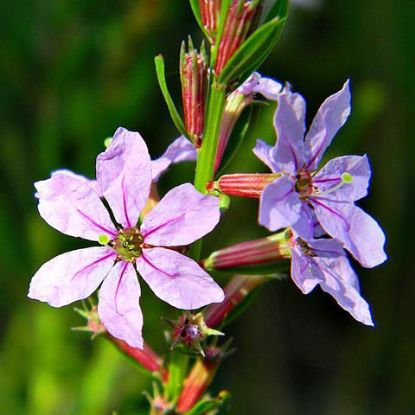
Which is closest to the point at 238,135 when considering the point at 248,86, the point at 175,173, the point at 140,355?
the point at 248,86

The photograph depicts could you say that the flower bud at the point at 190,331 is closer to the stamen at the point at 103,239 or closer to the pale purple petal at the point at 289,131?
the stamen at the point at 103,239

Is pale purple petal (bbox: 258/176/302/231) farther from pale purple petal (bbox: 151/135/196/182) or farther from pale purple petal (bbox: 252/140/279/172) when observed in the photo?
pale purple petal (bbox: 151/135/196/182)

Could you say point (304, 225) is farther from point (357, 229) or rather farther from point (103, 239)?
point (103, 239)

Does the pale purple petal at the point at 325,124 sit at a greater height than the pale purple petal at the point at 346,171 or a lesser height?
greater

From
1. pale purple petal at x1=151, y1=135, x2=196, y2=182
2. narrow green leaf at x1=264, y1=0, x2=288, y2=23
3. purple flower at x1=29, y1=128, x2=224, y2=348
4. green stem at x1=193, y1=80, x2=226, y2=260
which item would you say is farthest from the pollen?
narrow green leaf at x1=264, y1=0, x2=288, y2=23

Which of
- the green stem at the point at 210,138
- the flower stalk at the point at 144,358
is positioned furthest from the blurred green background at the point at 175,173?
the green stem at the point at 210,138

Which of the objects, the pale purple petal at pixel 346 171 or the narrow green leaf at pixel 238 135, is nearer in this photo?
the pale purple petal at pixel 346 171

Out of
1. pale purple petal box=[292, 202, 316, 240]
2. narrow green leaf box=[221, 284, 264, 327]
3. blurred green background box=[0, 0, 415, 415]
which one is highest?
pale purple petal box=[292, 202, 316, 240]
